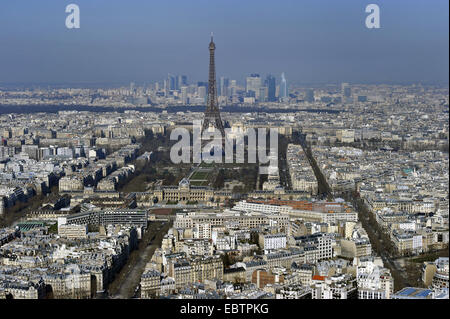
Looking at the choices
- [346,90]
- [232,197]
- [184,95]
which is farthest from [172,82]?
[232,197]

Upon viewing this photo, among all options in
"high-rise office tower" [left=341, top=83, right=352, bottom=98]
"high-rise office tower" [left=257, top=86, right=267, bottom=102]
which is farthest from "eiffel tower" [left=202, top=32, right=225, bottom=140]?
"high-rise office tower" [left=341, top=83, right=352, bottom=98]

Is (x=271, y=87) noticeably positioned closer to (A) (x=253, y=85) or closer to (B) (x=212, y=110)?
(A) (x=253, y=85)

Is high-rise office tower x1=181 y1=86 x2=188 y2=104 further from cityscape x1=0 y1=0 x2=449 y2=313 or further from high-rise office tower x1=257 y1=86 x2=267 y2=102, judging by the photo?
high-rise office tower x1=257 y1=86 x2=267 y2=102

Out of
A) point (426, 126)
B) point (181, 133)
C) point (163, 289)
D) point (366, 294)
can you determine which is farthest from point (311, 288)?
point (181, 133)

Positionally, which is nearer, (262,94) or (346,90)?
(346,90)

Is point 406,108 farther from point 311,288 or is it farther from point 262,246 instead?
point 311,288

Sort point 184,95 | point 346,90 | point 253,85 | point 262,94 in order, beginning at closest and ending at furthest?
point 346,90, point 253,85, point 262,94, point 184,95

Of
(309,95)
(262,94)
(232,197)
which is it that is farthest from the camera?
(262,94)
